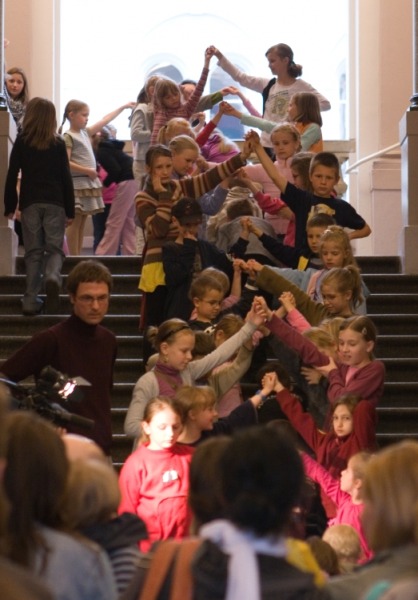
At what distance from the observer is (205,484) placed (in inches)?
180

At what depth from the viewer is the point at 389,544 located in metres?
4.13

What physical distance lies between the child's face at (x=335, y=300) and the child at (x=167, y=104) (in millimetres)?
3315

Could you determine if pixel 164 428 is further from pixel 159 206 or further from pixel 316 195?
pixel 316 195

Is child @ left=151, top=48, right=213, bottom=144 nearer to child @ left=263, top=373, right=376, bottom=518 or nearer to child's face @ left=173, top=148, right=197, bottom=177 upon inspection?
child's face @ left=173, top=148, right=197, bottom=177

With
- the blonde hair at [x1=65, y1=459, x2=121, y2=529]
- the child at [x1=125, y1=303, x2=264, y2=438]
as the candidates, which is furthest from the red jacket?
the blonde hair at [x1=65, y1=459, x2=121, y2=529]

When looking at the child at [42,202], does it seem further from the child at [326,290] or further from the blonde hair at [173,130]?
the child at [326,290]

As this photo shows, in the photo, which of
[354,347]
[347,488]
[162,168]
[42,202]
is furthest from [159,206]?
[347,488]

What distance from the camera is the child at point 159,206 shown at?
400 inches

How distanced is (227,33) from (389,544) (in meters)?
17.9

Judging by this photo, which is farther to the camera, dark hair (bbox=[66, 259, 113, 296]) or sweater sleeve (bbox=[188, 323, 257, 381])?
sweater sleeve (bbox=[188, 323, 257, 381])

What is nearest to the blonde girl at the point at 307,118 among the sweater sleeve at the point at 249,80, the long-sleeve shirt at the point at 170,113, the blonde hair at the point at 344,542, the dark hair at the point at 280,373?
the long-sleeve shirt at the point at 170,113

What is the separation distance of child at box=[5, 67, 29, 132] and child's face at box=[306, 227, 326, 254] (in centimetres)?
420

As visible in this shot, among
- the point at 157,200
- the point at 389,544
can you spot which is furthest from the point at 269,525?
the point at 157,200

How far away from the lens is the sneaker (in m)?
11.0
